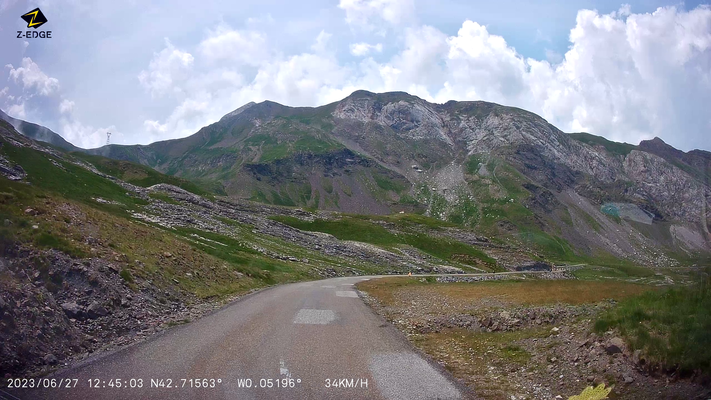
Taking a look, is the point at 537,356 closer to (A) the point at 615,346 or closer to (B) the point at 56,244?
(A) the point at 615,346

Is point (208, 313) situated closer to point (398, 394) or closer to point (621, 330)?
point (398, 394)

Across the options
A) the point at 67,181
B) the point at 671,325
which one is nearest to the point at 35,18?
the point at 671,325

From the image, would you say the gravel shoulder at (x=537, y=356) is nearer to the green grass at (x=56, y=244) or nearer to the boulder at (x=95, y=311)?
the boulder at (x=95, y=311)

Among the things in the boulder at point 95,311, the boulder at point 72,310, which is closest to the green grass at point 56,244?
the boulder at point 95,311

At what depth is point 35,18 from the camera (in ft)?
75.7

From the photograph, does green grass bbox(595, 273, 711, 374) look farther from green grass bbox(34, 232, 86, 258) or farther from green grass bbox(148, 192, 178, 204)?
green grass bbox(148, 192, 178, 204)

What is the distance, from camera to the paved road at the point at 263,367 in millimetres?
8633

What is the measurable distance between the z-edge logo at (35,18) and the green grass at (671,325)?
33022 millimetres

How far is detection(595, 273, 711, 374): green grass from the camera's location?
8.02 meters

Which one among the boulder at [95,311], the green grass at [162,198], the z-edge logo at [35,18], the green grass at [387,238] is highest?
the z-edge logo at [35,18]

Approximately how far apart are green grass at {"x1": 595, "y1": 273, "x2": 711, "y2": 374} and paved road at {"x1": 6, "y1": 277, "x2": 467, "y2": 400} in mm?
4692

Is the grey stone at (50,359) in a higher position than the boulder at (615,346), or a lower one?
lower

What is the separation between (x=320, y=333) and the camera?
15133 millimetres

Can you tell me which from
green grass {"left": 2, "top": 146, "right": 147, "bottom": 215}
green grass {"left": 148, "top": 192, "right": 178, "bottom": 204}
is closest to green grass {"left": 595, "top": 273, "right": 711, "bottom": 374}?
green grass {"left": 2, "top": 146, "right": 147, "bottom": 215}
